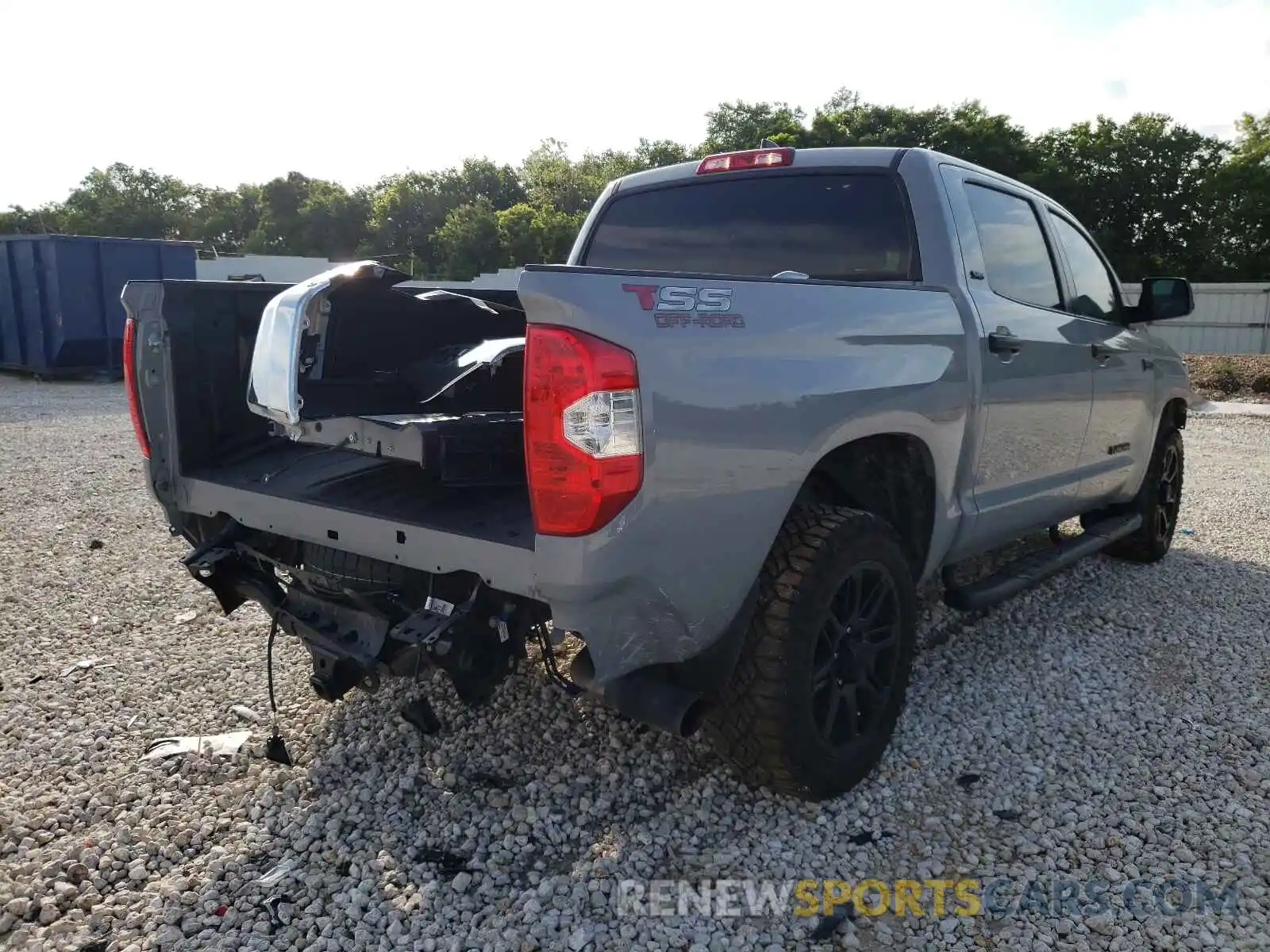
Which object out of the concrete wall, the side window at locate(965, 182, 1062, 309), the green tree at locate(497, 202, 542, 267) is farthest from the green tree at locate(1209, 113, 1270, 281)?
the side window at locate(965, 182, 1062, 309)

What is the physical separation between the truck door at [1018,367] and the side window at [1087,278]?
23cm

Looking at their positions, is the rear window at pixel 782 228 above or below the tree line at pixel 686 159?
below

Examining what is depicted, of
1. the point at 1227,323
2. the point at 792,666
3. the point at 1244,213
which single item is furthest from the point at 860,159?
the point at 1244,213

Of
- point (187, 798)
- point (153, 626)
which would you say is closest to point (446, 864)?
point (187, 798)

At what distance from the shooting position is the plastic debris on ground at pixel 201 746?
129 inches

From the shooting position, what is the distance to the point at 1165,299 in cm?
493

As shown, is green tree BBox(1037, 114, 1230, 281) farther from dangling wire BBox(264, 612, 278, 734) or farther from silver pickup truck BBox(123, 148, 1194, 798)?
dangling wire BBox(264, 612, 278, 734)

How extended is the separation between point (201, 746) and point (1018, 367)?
131 inches

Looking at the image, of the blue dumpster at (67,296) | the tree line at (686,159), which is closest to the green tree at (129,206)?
the tree line at (686,159)

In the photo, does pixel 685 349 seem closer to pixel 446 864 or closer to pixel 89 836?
pixel 446 864

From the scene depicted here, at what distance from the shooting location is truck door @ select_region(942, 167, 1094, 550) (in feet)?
11.9

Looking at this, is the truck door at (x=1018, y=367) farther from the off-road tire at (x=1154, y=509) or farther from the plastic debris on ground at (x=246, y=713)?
the plastic debris on ground at (x=246, y=713)

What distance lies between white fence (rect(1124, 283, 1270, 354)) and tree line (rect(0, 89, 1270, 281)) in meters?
9.42

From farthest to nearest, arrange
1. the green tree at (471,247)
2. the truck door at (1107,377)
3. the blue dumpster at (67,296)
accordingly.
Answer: the green tree at (471,247) < the blue dumpster at (67,296) < the truck door at (1107,377)
